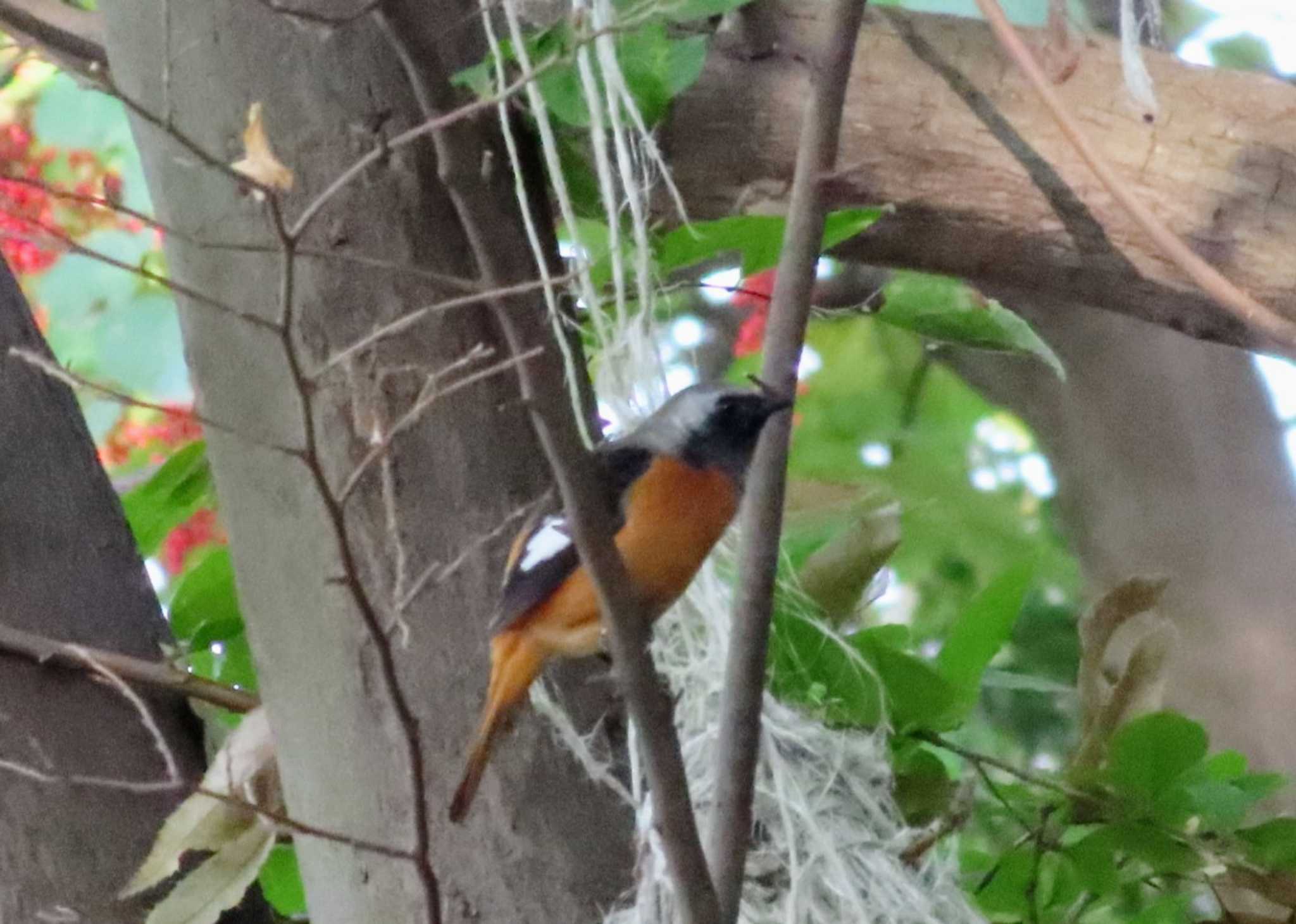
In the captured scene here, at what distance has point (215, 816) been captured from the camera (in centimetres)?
144

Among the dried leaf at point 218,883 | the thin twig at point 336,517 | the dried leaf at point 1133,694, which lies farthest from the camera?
the dried leaf at point 1133,694

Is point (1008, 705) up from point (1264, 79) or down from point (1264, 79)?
down

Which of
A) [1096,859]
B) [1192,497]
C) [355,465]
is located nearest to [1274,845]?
[1096,859]

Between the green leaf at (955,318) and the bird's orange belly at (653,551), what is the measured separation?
1.26ft

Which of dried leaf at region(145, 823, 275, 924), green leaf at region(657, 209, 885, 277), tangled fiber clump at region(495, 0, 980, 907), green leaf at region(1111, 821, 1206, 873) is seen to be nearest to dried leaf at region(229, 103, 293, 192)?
tangled fiber clump at region(495, 0, 980, 907)

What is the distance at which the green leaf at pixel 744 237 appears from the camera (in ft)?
4.91

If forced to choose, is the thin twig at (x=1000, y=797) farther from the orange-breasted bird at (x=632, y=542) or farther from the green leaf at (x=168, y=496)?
the green leaf at (x=168, y=496)

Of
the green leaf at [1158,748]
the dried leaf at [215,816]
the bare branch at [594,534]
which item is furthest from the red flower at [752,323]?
the bare branch at [594,534]

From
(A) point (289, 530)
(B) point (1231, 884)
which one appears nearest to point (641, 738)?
(A) point (289, 530)

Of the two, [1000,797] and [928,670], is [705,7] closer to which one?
[928,670]

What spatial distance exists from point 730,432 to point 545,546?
11.2 inches

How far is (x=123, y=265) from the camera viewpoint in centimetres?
88

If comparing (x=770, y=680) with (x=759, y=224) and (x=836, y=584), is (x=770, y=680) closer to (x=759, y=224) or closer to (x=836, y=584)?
(x=836, y=584)

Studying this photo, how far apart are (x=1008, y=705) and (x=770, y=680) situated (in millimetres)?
2351
